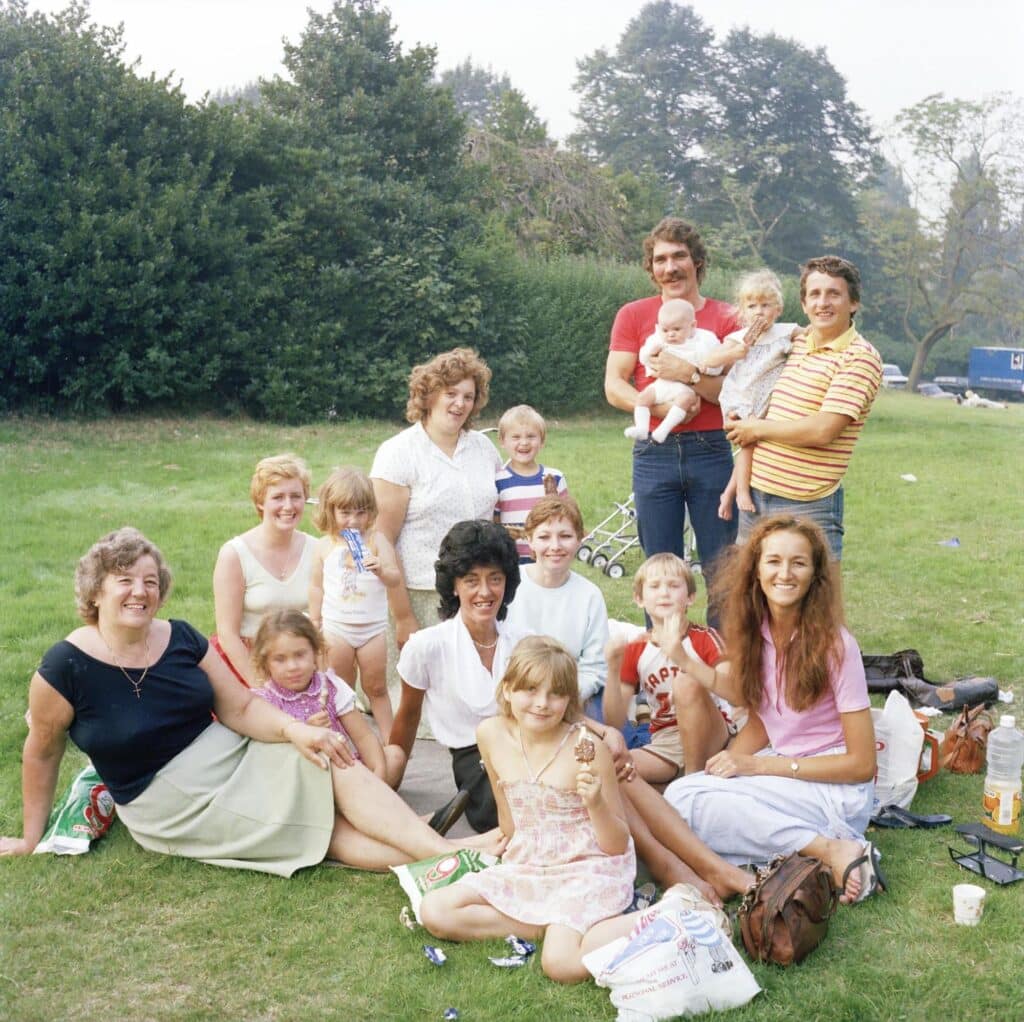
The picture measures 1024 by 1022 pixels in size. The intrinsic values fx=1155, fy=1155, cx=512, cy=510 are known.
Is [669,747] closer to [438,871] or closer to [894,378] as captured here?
[438,871]

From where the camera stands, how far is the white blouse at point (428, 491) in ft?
15.2

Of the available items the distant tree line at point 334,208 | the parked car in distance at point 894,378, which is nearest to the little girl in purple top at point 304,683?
the distant tree line at point 334,208

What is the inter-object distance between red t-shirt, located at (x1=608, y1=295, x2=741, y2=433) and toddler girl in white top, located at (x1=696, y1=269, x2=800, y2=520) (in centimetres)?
14

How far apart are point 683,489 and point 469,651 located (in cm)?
139

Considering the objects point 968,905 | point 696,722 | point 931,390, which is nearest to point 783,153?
point 931,390

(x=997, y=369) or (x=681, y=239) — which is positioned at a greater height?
(x=681, y=239)

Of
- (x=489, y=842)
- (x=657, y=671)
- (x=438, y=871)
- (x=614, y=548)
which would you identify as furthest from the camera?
(x=614, y=548)

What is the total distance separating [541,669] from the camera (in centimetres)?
317

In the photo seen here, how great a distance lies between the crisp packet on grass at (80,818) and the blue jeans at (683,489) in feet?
7.51

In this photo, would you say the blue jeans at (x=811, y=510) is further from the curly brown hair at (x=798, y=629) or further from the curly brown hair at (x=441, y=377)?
the curly brown hair at (x=441, y=377)

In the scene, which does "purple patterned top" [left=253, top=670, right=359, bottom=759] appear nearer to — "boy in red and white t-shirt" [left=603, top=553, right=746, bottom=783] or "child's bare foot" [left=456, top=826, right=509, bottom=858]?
"child's bare foot" [left=456, top=826, right=509, bottom=858]

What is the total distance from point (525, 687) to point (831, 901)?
3.29ft

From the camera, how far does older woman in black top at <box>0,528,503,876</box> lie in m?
3.44

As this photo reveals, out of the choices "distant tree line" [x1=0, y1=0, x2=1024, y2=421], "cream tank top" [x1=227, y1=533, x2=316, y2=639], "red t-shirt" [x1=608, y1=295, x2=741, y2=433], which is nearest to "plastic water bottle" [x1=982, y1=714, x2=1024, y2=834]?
"red t-shirt" [x1=608, y1=295, x2=741, y2=433]
